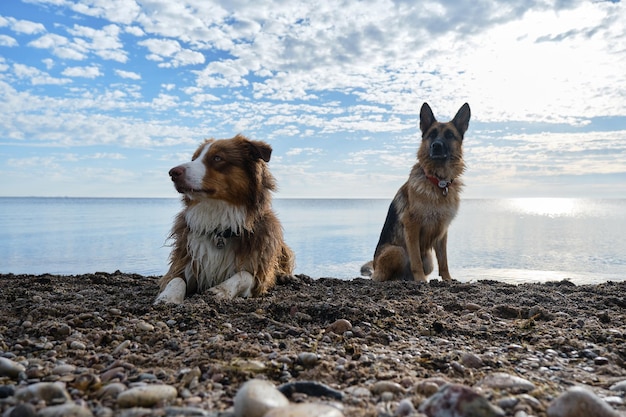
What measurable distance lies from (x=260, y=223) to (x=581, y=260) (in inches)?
323

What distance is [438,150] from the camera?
6.81 m

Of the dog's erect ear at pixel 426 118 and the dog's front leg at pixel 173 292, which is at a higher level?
the dog's erect ear at pixel 426 118

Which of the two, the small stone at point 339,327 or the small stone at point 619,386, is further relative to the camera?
the small stone at point 339,327

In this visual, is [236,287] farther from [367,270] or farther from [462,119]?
[462,119]

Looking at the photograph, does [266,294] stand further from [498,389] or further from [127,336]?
[498,389]

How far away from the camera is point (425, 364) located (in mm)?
2482

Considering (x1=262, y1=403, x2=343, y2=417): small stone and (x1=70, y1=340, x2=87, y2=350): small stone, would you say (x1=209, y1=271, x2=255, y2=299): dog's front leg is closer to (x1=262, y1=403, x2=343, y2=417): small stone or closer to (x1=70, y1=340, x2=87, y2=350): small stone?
(x1=70, y1=340, x2=87, y2=350): small stone

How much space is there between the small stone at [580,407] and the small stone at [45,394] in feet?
6.40

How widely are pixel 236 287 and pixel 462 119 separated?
4.60 m

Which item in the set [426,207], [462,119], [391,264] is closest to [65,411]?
[391,264]

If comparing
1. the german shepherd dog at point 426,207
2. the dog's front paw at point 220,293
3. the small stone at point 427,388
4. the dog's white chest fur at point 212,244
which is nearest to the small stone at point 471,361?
the small stone at point 427,388

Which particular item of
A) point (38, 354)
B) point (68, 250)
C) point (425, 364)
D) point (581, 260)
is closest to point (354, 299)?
point (425, 364)

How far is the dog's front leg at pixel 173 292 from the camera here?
4.21m

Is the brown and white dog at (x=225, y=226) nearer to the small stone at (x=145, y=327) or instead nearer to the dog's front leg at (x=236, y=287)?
the dog's front leg at (x=236, y=287)
